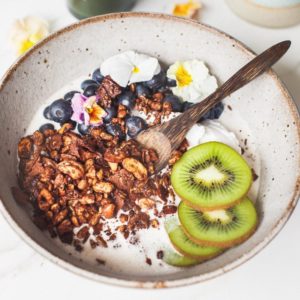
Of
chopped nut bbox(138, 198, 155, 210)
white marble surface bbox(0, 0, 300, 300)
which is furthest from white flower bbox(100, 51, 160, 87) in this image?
white marble surface bbox(0, 0, 300, 300)

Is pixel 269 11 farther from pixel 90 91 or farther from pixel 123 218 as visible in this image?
pixel 123 218

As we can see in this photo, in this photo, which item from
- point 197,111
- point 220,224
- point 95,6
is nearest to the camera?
point 220,224

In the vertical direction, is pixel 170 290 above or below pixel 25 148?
below

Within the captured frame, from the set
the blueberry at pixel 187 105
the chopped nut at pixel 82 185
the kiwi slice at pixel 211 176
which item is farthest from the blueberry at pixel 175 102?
the chopped nut at pixel 82 185

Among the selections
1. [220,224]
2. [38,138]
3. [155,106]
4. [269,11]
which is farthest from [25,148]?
[269,11]

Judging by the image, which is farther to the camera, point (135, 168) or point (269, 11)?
point (269, 11)

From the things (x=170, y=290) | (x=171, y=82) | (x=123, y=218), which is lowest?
(x=170, y=290)

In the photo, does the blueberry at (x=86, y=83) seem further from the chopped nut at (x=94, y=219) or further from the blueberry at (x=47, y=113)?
the chopped nut at (x=94, y=219)
